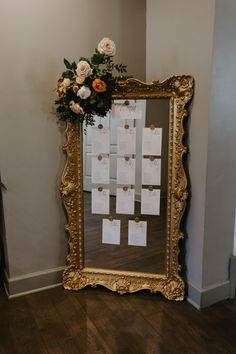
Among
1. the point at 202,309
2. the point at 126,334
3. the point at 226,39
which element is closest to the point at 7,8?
the point at 226,39

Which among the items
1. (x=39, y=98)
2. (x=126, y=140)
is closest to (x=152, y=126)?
(x=126, y=140)

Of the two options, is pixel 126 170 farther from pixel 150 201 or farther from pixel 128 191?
pixel 150 201

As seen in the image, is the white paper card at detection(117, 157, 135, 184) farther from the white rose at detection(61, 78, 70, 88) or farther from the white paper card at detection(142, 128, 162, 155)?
the white rose at detection(61, 78, 70, 88)

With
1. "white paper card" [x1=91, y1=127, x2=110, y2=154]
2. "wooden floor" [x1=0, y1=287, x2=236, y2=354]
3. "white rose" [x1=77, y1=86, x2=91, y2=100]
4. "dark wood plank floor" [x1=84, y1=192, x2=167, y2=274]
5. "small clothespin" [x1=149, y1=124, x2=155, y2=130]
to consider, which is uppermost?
"white rose" [x1=77, y1=86, x2=91, y2=100]

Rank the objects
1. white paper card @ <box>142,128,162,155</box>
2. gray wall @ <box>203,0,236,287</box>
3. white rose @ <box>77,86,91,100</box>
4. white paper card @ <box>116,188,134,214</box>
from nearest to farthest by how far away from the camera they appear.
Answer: gray wall @ <box>203,0,236,287</box> < white rose @ <box>77,86,91,100</box> < white paper card @ <box>142,128,162,155</box> < white paper card @ <box>116,188,134,214</box>

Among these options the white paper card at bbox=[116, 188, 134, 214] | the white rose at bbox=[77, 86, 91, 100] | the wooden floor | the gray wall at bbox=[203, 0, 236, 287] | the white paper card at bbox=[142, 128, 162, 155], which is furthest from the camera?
→ the white paper card at bbox=[116, 188, 134, 214]

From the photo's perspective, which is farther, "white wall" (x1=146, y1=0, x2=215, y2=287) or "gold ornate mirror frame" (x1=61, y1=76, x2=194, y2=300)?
"gold ornate mirror frame" (x1=61, y1=76, x2=194, y2=300)

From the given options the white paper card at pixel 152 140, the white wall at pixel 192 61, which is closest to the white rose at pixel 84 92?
the white paper card at pixel 152 140

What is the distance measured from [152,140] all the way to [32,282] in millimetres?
1405

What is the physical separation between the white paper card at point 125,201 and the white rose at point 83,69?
33.0 inches

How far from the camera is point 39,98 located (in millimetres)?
2160

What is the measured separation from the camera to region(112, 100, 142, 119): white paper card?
2.14 metres

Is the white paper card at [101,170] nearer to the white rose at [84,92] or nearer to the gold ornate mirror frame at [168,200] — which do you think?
the gold ornate mirror frame at [168,200]

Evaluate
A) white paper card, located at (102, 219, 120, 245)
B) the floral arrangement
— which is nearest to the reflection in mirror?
white paper card, located at (102, 219, 120, 245)
